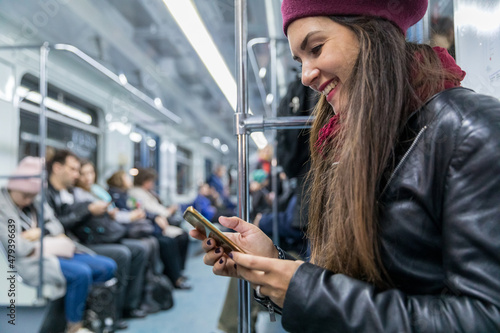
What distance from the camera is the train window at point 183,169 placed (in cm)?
949

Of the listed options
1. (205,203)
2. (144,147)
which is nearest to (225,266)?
(205,203)

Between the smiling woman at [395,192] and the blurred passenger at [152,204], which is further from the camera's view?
the blurred passenger at [152,204]

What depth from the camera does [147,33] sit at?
4.55 metres

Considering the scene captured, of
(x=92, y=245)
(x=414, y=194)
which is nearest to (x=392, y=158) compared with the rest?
(x=414, y=194)

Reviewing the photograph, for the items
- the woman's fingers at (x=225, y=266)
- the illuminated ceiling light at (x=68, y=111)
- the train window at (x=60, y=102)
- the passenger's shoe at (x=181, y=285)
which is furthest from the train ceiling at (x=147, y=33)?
the passenger's shoe at (x=181, y=285)

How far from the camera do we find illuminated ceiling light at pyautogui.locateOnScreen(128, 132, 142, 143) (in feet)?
19.5

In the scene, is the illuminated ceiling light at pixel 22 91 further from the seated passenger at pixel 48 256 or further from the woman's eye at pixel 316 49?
the woman's eye at pixel 316 49

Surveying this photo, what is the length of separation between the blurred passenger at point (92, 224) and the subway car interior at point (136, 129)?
12 mm

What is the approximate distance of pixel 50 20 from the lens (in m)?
3.50

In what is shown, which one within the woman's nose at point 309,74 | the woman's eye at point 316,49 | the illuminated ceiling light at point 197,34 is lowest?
the woman's nose at point 309,74

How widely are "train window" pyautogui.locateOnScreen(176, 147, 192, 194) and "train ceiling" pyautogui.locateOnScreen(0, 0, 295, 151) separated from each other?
10.3ft

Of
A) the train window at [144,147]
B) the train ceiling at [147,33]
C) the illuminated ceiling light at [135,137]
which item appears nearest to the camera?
the train ceiling at [147,33]

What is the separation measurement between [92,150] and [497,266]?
5.27 metres

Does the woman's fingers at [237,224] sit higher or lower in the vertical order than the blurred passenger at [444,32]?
lower
